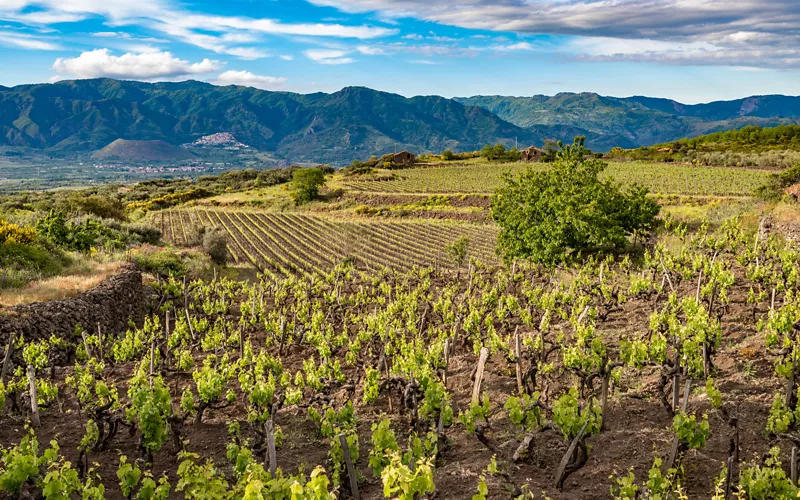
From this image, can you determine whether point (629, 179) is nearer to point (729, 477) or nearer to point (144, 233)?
point (144, 233)

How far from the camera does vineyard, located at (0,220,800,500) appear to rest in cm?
800

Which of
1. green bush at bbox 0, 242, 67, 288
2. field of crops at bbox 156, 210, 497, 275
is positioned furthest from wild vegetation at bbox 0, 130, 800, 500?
field of crops at bbox 156, 210, 497, 275

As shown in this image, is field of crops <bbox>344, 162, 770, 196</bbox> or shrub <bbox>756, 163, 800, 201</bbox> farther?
field of crops <bbox>344, 162, 770, 196</bbox>

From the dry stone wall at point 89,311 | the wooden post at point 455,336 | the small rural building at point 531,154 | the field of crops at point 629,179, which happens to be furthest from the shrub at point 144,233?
the small rural building at point 531,154

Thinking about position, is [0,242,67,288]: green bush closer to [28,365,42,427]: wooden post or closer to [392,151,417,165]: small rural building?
[28,365,42,427]: wooden post

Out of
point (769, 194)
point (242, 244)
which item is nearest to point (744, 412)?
point (769, 194)

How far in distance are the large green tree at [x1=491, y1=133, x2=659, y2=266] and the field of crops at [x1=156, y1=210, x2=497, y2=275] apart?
863 cm

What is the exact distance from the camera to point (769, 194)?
3481 centimetres

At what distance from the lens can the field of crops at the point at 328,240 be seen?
4556 cm

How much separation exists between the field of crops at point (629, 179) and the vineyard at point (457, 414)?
48.5 metres

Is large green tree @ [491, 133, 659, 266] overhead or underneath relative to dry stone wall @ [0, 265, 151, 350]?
overhead

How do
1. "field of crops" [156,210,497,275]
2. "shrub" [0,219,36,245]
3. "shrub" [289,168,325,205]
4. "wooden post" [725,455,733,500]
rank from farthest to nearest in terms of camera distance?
"shrub" [289,168,325,205], "field of crops" [156,210,497,275], "shrub" [0,219,36,245], "wooden post" [725,455,733,500]

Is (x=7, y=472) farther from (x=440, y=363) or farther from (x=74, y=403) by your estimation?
(x=440, y=363)

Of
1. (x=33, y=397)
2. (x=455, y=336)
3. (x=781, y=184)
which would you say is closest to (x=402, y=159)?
(x=781, y=184)
